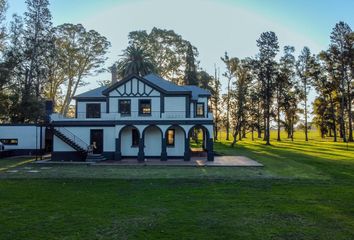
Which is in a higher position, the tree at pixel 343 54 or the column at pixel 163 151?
the tree at pixel 343 54

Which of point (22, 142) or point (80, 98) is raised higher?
point (80, 98)

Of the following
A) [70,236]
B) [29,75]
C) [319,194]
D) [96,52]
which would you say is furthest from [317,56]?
[70,236]

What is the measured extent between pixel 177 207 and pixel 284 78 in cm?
4559

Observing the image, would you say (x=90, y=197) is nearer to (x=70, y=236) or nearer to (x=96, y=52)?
(x=70, y=236)

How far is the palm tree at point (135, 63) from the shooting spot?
164 feet

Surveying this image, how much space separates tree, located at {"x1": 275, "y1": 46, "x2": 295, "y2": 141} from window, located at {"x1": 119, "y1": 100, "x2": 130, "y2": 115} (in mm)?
28695

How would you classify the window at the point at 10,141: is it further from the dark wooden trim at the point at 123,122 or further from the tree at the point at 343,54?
the tree at the point at 343,54

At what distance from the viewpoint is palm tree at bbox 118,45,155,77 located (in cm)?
4997

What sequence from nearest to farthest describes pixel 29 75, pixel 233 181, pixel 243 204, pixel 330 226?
1. pixel 330 226
2. pixel 243 204
3. pixel 233 181
4. pixel 29 75

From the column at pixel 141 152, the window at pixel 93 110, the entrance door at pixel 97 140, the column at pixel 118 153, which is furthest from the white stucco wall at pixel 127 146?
the window at pixel 93 110

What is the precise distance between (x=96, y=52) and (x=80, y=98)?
23215 mm

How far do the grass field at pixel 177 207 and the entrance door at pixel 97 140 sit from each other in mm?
11230

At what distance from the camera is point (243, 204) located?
1161 centimetres

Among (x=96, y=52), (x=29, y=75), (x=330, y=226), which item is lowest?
(x=330, y=226)
